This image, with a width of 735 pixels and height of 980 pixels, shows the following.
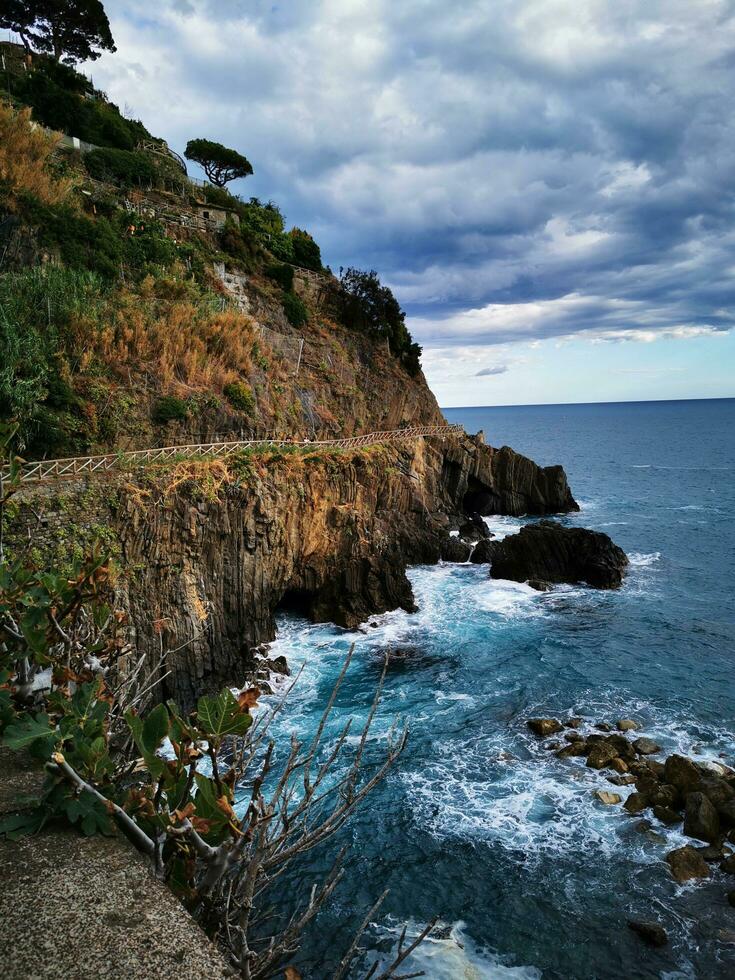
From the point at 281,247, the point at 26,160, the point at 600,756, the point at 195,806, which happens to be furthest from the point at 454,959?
the point at 281,247

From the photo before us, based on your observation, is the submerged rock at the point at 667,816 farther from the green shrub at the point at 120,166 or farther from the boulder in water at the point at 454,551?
the green shrub at the point at 120,166

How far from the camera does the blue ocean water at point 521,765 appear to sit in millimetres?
11492

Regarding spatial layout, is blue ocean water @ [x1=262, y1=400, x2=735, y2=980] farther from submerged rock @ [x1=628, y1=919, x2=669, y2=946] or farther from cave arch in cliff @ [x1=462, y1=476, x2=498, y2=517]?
cave arch in cliff @ [x1=462, y1=476, x2=498, y2=517]

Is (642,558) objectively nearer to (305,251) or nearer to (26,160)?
(305,251)

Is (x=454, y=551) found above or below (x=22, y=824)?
below

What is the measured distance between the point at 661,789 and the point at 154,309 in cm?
3012

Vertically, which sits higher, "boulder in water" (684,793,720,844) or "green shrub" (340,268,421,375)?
"green shrub" (340,268,421,375)

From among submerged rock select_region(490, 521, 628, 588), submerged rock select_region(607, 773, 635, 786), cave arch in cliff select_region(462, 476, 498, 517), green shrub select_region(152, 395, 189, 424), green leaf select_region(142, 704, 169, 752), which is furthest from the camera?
cave arch in cliff select_region(462, 476, 498, 517)

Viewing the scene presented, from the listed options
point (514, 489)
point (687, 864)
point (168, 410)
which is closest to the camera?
point (687, 864)

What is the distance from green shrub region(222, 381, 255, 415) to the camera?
3003cm

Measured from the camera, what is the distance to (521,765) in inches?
666

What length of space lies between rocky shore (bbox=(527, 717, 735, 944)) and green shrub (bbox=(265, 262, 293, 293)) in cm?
3663

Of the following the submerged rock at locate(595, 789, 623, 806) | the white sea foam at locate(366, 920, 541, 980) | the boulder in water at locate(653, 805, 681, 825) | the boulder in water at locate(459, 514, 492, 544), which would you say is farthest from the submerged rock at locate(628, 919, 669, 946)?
the boulder in water at locate(459, 514, 492, 544)

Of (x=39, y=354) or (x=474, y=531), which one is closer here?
(x=39, y=354)
